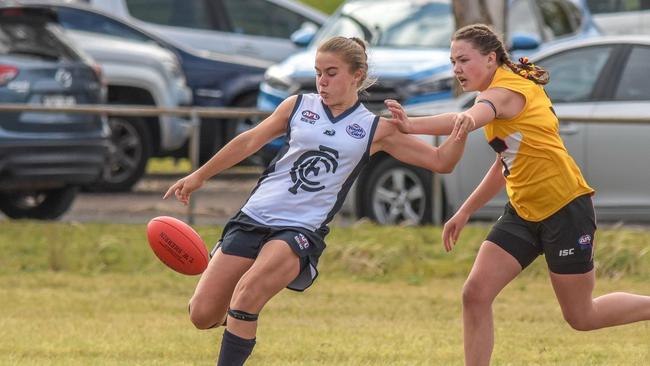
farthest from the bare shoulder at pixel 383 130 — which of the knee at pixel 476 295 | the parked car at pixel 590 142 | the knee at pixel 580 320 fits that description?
the parked car at pixel 590 142

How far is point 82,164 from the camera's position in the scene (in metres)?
13.6

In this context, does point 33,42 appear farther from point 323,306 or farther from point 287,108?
point 287,108

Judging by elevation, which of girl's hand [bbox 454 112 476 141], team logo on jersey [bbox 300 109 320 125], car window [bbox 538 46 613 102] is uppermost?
girl's hand [bbox 454 112 476 141]

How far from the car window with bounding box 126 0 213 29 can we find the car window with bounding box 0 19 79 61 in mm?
5133

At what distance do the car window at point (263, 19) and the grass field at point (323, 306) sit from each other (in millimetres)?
6841

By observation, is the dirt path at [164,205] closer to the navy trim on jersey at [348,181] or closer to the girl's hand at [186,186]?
the girl's hand at [186,186]

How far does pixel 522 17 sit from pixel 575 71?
3.91 m

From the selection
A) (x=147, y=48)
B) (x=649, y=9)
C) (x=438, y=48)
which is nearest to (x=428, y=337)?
(x=438, y=48)

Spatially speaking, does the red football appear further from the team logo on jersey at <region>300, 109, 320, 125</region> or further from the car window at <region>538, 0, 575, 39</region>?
the car window at <region>538, 0, 575, 39</region>

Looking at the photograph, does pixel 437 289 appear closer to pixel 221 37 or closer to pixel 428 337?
pixel 428 337

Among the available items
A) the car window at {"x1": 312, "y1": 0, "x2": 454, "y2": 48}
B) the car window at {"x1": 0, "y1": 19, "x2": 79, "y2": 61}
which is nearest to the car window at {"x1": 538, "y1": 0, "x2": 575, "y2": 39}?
the car window at {"x1": 312, "y1": 0, "x2": 454, "y2": 48}

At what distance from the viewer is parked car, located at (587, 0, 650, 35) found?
19953 millimetres

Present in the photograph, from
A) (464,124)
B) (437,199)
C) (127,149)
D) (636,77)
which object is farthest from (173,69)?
(464,124)

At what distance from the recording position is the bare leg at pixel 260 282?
6848 millimetres
